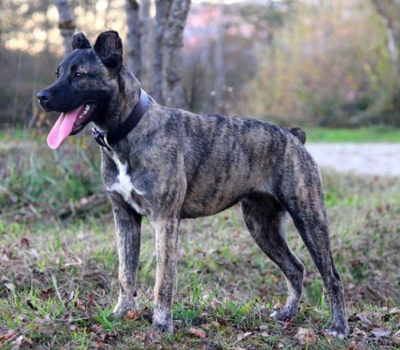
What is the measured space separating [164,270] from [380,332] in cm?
163

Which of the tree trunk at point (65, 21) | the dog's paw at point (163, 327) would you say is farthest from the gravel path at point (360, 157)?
the dog's paw at point (163, 327)

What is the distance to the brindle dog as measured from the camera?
15.0 feet

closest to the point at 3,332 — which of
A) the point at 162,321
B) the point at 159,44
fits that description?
the point at 162,321

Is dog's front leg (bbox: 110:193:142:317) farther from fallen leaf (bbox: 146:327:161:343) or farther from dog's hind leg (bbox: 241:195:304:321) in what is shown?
dog's hind leg (bbox: 241:195:304:321)

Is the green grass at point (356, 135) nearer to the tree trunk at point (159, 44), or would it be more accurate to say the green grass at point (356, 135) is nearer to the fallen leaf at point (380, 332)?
the tree trunk at point (159, 44)

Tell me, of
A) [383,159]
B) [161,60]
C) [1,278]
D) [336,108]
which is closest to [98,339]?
[1,278]

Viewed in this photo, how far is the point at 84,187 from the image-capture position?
9.40m

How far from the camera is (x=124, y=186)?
15.2 ft

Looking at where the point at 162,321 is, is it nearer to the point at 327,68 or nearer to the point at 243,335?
the point at 243,335

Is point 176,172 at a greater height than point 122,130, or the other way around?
point 122,130

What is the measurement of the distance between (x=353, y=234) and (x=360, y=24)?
17.4 m

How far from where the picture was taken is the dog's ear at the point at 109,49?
456 centimetres

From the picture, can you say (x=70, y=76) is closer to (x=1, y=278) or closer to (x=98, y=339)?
(x=98, y=339)

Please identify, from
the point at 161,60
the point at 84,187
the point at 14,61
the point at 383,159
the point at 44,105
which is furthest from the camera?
the point at 14,61
